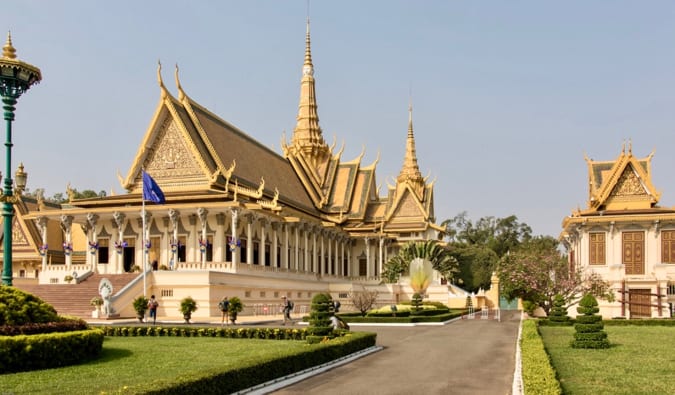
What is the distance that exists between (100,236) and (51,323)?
27042 millimetres

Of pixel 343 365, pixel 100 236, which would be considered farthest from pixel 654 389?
pixel 100 236

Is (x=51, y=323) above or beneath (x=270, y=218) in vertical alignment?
beneath

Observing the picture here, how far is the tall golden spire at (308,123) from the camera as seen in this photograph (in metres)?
62.5

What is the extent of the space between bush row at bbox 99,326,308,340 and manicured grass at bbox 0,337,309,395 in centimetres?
61

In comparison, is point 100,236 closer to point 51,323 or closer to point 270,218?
point 270,218

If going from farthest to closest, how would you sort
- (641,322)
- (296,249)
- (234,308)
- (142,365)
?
(296,249) → (641,322) → (234,308) → (142,365)

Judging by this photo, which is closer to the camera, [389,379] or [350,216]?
[389,379]

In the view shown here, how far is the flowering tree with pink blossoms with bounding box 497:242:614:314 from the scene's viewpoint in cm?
3372

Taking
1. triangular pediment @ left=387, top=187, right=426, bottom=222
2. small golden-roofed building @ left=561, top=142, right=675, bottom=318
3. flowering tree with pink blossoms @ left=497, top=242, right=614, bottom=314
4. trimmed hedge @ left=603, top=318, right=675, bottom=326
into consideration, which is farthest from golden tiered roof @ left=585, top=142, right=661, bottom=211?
triangular pediment @ left=387, top=187, right=426, bottom=222

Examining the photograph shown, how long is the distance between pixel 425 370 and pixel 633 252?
2890 cm

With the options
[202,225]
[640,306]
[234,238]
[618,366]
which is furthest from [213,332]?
[640,306]

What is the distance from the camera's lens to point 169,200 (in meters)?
37.5

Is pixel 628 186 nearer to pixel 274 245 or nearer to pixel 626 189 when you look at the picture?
pixel 626 189

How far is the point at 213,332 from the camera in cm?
1989
